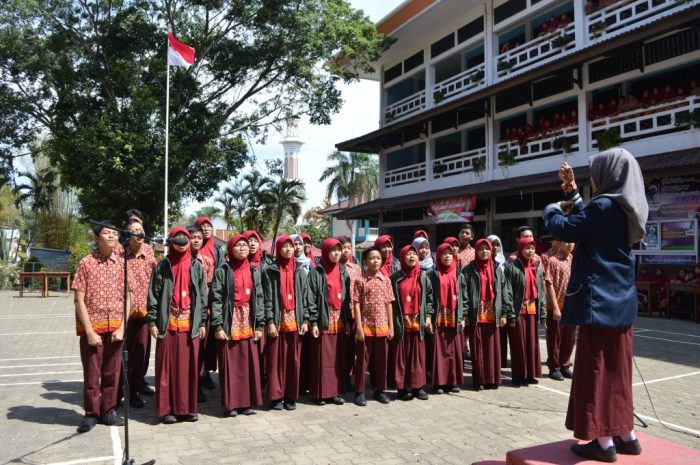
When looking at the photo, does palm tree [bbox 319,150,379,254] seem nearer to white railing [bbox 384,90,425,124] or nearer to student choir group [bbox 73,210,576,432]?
white railing [bbox 384,90,425,124]

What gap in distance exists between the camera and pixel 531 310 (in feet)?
23.0

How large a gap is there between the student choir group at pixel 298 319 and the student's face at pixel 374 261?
0.02 m

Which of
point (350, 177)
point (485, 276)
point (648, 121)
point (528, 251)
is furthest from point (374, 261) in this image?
point (350, 177)

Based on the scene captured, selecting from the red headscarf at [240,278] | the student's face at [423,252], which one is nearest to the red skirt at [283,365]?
the red headscarf at [240,278]

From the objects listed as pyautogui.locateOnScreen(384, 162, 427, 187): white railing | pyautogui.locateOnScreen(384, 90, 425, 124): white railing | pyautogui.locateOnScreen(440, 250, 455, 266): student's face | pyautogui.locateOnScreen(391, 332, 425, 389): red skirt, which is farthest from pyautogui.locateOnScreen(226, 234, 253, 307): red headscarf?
pyautogui.locateOnScreen(384, 90, 425, 124): white railing

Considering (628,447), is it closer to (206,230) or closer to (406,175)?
(206,230)

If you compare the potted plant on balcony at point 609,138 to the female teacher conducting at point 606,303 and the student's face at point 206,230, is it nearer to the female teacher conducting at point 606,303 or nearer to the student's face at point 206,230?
the student's face at point 206,230

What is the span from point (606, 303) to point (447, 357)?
332 cm

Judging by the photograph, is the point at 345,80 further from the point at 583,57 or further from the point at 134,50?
the point at 583,57

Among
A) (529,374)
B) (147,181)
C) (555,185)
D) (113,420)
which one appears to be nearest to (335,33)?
(147,181)

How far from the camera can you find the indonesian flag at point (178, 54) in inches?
685

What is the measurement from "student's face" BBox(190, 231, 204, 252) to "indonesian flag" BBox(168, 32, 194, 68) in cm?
1286

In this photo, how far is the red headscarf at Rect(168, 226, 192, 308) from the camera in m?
5.34

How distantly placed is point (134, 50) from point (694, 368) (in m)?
19.2
